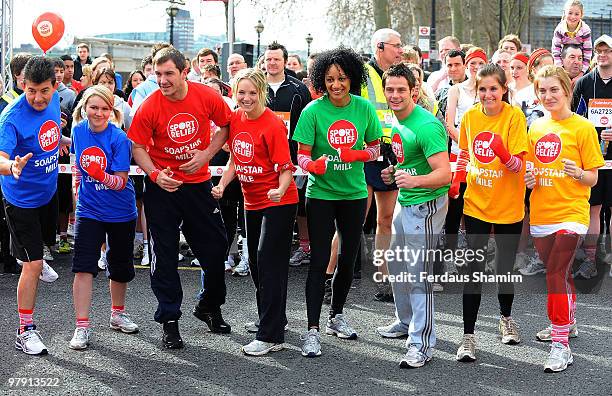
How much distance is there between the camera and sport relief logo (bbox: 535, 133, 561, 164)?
6.15m

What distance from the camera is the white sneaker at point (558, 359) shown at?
5.84m

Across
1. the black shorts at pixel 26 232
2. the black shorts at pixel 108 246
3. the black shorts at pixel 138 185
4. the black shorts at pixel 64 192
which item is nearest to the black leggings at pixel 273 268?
the black shorts at pixel 108 246

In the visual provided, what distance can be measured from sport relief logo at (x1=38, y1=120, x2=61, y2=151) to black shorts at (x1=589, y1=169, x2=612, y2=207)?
5.06 m

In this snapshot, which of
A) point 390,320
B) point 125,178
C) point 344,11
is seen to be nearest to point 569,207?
point 390,320

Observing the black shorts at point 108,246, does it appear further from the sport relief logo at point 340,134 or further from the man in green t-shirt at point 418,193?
the man in green t-shirt at point 418,193

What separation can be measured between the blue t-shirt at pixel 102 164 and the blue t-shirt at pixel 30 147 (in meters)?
0.22

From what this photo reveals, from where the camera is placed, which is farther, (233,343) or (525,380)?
(233,343)

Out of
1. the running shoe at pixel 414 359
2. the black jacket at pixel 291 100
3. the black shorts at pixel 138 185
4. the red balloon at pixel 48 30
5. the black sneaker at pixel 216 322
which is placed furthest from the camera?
the red balloon at pixel 48 30

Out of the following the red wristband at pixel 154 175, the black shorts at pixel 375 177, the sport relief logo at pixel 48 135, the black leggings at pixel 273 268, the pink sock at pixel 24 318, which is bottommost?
the pink sock at pixel 24 318

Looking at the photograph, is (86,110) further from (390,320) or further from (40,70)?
(390,320)

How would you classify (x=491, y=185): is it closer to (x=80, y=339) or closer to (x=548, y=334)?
(x=548, y=334)

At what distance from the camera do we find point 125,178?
652 centimetres

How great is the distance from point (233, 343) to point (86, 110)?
1.98 meters

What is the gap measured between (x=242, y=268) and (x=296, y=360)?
2991 mm
